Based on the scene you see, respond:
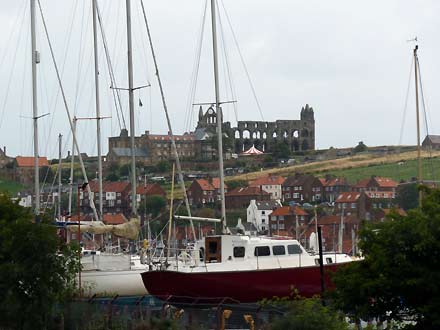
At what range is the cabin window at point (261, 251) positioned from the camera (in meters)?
50.2

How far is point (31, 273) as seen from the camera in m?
43.2

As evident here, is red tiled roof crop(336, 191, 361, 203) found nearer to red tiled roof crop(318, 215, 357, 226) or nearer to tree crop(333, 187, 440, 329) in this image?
red tiled roof crop(318, 215, 357, 226)

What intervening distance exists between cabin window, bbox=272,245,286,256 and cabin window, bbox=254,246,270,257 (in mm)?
258

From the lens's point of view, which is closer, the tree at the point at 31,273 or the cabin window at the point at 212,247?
the tree at the point at 31,273

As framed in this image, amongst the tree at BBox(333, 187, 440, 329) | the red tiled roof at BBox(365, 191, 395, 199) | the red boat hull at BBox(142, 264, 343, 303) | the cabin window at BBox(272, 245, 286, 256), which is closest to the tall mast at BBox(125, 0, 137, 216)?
the red boat hull at BBox(142, 264, 343, 303)

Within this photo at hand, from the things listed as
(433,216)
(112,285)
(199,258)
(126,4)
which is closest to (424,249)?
(433,216)

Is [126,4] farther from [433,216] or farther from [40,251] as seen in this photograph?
[433,216]

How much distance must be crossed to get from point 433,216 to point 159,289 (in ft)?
56.1

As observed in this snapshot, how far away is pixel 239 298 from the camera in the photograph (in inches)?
1932

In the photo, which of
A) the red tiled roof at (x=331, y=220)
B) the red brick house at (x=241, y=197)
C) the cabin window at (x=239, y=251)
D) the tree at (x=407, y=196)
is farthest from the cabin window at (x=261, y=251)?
the red brick house at (x=241, y=197)

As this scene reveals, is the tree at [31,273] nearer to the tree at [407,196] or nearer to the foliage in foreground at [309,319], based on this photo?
the foliage in foreground at [309,319]

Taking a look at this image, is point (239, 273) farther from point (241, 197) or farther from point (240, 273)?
point (241, 197)

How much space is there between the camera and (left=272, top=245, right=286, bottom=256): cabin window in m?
50.4

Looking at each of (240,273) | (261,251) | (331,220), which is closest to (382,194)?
(331,220)
